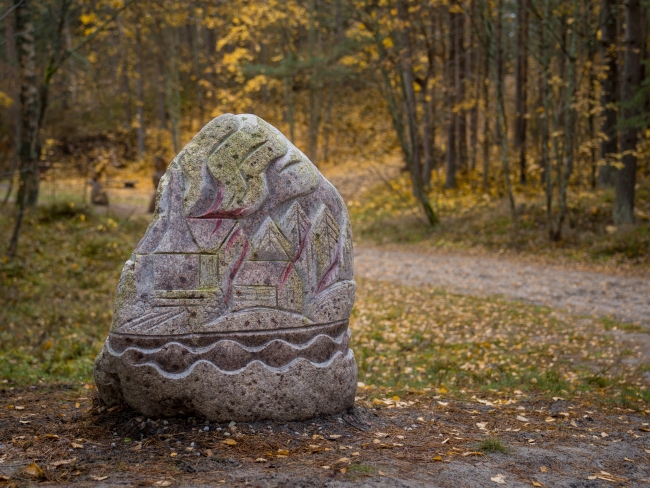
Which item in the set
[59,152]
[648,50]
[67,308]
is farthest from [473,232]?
[59,152]

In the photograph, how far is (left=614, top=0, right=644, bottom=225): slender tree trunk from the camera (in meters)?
14.4

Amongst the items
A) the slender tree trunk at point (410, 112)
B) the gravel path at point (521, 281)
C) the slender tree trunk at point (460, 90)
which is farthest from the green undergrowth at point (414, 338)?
the slender tree trunk at point (460, 90)

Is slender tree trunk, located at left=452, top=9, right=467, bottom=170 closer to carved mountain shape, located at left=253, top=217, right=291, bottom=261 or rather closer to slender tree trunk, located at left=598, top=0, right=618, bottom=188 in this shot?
slender tree trunk, located at left=598, top=0, right=618, bottom=188

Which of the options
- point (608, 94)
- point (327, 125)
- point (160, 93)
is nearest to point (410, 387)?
point (608, 94)

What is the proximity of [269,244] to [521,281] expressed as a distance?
882 cm

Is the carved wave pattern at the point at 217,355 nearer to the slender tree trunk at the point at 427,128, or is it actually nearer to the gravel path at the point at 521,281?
the gravel path at the point at 521,281

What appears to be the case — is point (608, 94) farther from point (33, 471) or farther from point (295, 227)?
point (33, 471)

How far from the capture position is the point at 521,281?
1240 cm

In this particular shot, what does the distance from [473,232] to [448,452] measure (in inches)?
526

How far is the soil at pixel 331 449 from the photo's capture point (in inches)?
152

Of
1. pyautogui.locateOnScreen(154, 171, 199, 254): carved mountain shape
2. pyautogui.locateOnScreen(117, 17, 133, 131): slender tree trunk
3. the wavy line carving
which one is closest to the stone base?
the wavy line carving

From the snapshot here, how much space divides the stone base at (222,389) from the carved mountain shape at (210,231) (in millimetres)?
868

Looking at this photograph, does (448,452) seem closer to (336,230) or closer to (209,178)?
(336,230)

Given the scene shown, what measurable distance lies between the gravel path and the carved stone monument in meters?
6.46
